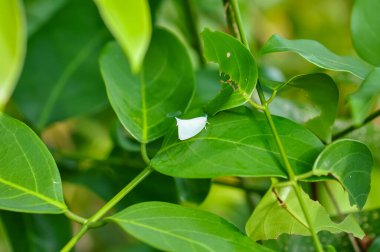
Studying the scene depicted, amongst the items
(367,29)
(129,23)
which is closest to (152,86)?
(367,29)

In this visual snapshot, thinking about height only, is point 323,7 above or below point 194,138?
below

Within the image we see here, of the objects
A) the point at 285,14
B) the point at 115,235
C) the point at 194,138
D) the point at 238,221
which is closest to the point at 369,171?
the point at 194,138

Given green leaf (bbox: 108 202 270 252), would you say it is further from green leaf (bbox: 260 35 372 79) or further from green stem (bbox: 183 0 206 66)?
green stem (bbox: 183 0 206 66)

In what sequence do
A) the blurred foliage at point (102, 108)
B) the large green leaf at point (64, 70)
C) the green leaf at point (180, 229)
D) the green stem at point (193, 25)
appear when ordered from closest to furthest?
the green leaf at point (180, 229)
the blurred foliage at point (102, 108)
the large green leaf at point (64, 70)
the green stem at point (193, 25)

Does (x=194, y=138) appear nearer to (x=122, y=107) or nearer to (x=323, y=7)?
(x=122, y=107)

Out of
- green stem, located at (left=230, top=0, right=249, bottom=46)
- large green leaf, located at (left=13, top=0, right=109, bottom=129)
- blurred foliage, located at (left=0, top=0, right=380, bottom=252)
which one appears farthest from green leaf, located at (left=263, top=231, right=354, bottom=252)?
large green leaf, located at (left=13, top=0, right=109, bottom=129)

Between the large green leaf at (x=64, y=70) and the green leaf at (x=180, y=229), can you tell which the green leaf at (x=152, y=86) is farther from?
the large green leaf at (x=64, y=70)

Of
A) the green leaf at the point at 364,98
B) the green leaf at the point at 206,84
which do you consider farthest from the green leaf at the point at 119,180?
the green leaf at the point at 364,98
